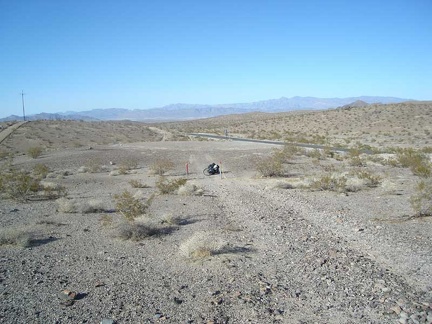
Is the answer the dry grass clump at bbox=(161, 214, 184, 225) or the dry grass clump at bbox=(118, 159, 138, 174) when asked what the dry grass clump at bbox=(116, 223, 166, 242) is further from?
the dry grass clump at bbox=(118, 159, 138, 174)

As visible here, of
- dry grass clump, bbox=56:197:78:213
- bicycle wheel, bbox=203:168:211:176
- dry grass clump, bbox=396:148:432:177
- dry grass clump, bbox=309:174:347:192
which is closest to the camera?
dry grass clump, bbox=56:197:78:213

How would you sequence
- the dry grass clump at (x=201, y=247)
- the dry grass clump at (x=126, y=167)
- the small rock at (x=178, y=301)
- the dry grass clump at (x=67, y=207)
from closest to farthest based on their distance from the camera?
1. the small rock at (x=178, y=301)
2. the dry grass clump at (x=201, y=247)
3. the dry grass clump at (x=67, y=207)
4. the dry grass clump at (x=126, y=167)

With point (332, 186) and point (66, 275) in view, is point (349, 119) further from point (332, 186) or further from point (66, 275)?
point (66, 275)

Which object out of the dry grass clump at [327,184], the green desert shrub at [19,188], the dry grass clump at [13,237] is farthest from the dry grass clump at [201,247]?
the green desert shrub at [19,188]

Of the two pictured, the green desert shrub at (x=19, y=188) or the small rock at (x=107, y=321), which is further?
the green desert shrub at (x=19, y=188)

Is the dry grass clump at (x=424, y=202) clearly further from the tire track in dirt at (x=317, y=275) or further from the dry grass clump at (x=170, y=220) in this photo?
the dry grass clump at (x=170, y=220)

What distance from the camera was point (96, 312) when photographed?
646 cm

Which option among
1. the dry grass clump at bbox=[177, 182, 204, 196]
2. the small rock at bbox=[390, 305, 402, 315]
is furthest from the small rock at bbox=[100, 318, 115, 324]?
the dry grass clump at bbox=[177, 182, 204, 196]

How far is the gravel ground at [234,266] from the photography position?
6445 mm

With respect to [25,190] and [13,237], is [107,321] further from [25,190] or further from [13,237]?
[25,190]

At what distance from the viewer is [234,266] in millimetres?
8484

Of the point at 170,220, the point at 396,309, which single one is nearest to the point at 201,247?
the point at 170,220

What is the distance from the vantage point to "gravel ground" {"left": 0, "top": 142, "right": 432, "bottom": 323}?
254 inches

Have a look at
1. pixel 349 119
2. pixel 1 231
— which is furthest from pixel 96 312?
pixel 349 119
